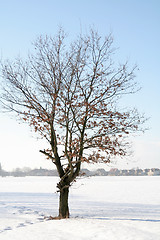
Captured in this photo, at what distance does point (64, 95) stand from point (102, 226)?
643 cm

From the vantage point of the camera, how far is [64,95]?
1296cm

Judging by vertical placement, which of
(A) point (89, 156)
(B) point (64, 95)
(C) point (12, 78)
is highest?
(C) point (12, 78)

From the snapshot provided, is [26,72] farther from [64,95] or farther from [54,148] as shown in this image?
[54,148]

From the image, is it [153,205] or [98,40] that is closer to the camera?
[98,40]

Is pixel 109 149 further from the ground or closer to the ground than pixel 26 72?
closer to the ground

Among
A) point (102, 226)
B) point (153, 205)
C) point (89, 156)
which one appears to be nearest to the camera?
point (102, 226)

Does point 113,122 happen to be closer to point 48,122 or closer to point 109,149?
point 109,149

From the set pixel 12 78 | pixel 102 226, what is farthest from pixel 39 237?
pixel 12 78

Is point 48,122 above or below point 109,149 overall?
above

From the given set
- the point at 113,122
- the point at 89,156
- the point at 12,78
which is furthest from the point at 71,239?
the point at 12,78

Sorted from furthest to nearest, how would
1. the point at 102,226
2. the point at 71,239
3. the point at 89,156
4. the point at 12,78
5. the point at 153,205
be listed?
the point at 153,205
the point at 12,78
the point at 89,156
the point at 102,226
the point at 71,239

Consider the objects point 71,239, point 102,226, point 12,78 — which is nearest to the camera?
point 71,239

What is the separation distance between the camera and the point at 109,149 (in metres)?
12.9

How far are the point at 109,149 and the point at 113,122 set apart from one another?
131 cm
